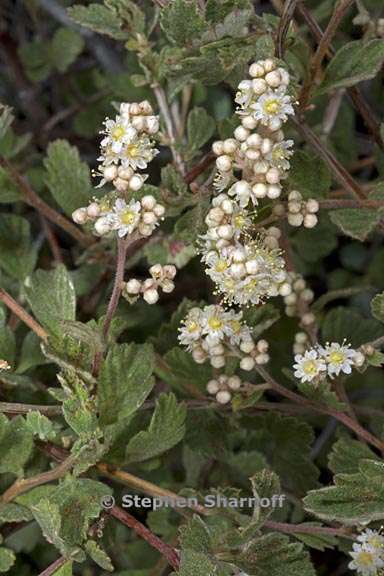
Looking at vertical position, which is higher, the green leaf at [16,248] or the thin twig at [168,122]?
the thin twig at [168,122]

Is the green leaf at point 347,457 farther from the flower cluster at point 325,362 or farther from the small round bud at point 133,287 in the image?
the small round bud at point 133,287

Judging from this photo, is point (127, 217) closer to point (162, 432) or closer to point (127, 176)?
point (127, 176)

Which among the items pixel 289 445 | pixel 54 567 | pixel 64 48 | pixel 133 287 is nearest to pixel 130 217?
pixel 133 287

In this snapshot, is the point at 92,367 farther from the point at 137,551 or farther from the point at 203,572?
the point at 137,551

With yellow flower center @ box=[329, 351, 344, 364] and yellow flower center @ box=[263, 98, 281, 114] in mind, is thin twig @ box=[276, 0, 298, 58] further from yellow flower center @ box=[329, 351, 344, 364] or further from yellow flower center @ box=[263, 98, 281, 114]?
yellow flower center @ box=[329, 351, 344, 364]

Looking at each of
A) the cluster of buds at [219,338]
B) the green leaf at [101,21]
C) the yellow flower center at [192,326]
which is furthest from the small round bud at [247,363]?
the green leaf at [101,21]

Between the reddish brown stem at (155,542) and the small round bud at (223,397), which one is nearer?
the reddish brown stem at (155,542)
